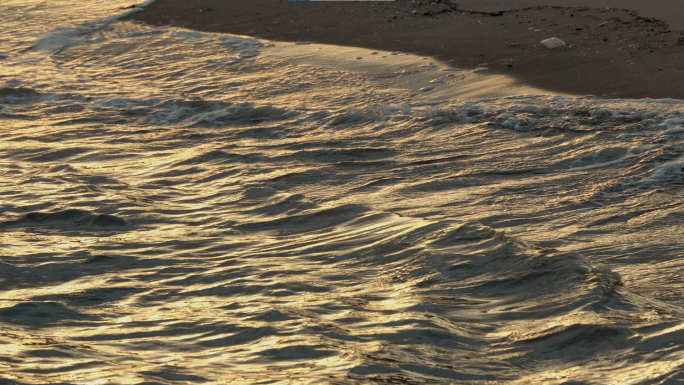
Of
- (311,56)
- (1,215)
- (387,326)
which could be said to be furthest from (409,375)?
(311,56)

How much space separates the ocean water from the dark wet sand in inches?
18.0

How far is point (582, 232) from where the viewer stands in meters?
4.48

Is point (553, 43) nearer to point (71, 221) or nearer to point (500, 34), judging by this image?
point (500, 34)

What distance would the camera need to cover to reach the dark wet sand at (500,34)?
7.39 meters

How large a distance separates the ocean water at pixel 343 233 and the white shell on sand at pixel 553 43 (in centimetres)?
101

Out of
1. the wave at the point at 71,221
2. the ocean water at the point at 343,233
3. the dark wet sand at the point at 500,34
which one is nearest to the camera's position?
the ocean water at the point at 343,233

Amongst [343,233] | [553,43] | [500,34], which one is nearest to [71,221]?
[343,233]

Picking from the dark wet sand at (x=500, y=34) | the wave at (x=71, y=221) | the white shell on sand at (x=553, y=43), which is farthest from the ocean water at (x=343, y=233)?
the white shell on sand at (x=553, y=43)

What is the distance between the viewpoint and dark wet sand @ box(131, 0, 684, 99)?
24.3 ft

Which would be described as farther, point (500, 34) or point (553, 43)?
point (500, 34)

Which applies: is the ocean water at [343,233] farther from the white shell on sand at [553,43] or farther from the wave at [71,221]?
the white shell on sand at [553,43]

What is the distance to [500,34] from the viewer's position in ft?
29.6

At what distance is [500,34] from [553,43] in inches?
33.1

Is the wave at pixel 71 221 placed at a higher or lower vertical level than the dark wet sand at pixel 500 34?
lower
